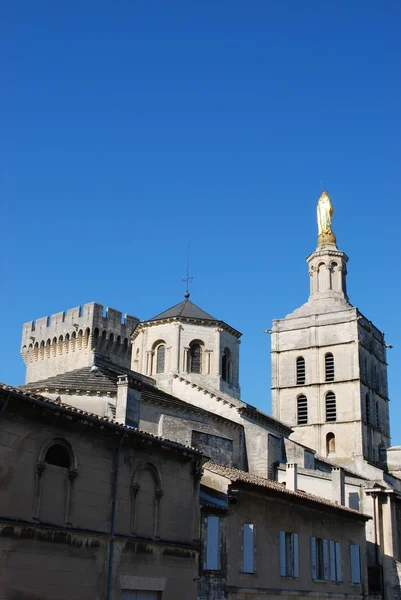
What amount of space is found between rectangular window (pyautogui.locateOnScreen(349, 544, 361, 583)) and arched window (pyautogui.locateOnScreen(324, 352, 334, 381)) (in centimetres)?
2338

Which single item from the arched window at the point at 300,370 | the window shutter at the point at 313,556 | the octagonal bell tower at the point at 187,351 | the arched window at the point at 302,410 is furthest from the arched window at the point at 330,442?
the window shutter at the point at 313,556

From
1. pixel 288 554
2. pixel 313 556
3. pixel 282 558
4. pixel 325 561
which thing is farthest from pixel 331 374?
pixel 282 558

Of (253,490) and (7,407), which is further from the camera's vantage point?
(253,490)

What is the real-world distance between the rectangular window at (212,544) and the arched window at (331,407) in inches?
1204

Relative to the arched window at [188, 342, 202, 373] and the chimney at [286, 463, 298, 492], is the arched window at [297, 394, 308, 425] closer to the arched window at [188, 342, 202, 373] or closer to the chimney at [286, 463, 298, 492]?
the arched window at [188, 342, 202, 373]

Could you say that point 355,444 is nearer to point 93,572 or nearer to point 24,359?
point 24,359

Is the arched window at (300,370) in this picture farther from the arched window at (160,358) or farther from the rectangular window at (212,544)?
the rectangular window at (212,544)

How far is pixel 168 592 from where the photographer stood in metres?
16.9

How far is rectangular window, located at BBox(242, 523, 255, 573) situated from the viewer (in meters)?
19.6

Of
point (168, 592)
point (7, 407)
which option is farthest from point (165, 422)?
point (7, 407)

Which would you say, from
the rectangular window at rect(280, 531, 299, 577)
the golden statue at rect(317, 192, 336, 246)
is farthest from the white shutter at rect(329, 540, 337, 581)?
the golden statue at rect(317, 192, 336, 246)

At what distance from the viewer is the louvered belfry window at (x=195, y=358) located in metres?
35.1

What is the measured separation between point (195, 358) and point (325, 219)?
24855 mm

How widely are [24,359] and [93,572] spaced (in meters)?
40.5
